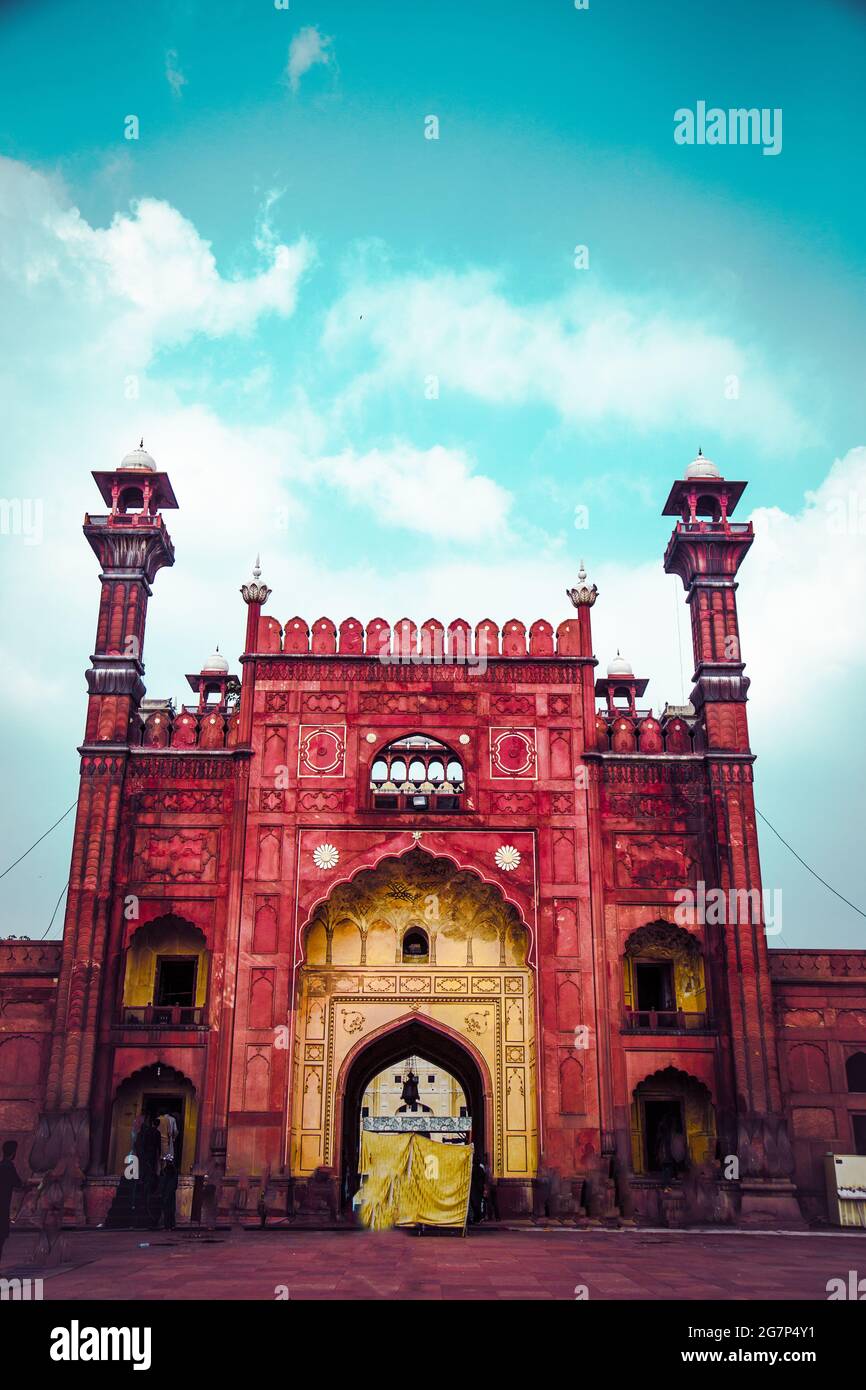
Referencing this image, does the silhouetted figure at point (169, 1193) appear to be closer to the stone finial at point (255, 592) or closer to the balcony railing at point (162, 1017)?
the balcony railing at point (162, 1017)

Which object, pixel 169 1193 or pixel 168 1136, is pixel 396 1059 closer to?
pixel 168 1136

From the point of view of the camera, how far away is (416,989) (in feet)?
74.7

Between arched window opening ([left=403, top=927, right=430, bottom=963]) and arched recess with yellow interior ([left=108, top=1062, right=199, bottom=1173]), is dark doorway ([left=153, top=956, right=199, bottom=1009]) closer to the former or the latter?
arched recess with yellow interior ([left=108, top=1062, right=199, bottom=1173])

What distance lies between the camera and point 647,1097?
2230cm

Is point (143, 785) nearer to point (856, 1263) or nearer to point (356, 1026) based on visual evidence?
point (356, 1026)

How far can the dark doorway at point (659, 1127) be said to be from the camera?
72.0 feet

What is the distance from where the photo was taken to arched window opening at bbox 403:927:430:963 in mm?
23188

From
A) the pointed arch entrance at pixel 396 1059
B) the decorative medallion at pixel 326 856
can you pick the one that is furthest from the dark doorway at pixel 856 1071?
the decorative medallion at pixel 326 856

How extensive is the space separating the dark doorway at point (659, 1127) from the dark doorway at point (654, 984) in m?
1.81

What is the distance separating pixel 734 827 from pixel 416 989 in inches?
271

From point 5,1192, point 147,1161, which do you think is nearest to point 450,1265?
point 5,1192

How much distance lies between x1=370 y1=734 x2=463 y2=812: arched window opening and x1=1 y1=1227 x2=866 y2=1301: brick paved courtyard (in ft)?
25.9

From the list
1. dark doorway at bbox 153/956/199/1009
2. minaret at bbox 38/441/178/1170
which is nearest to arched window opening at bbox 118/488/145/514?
minaret at bbox 38/441/178/1170
